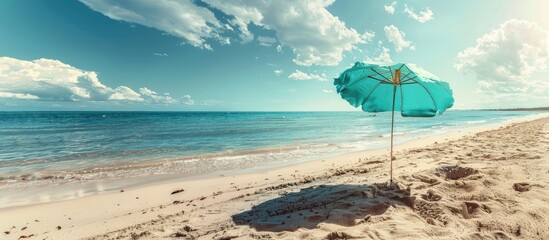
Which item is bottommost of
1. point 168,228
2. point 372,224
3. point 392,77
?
point 168,228

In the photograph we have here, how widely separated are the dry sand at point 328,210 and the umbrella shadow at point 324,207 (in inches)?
0.6

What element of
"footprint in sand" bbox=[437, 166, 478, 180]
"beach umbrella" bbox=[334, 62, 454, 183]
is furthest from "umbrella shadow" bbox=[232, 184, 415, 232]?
"footprint in sand" bbox=[437, 166, 478, 180]

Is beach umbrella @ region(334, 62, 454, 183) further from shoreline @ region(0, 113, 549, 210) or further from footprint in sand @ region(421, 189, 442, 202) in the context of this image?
shoreline @ region(0, 113, 549, 210)

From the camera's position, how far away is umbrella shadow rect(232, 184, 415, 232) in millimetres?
4188

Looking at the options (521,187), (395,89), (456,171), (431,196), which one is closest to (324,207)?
(431,196)

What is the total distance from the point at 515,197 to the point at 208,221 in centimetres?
523

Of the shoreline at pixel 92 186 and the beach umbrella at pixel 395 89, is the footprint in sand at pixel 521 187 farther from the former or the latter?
the shoreline at pixel 92 186

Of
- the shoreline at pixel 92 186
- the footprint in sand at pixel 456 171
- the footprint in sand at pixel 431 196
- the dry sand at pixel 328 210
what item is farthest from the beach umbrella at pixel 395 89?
the shoreline at pixel 92 186

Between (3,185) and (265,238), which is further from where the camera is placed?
(3,185)

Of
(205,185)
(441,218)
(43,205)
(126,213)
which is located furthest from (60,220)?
(441,218)

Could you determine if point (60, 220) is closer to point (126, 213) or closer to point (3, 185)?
point (126, 213)

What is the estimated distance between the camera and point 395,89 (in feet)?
Answer: 19.3

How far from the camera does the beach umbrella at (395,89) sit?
17.9 feet

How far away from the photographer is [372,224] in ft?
12.9
